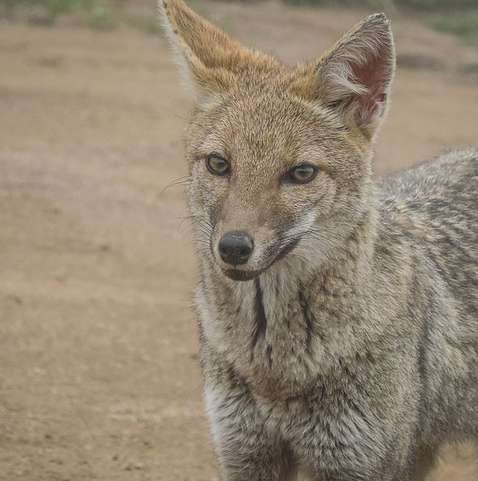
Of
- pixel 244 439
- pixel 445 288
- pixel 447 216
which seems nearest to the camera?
pixel 244 439

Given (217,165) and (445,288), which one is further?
(445,288)

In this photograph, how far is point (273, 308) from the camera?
16.2 feet

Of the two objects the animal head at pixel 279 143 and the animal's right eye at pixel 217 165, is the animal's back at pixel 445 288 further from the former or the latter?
the animal's right eye at pixel 217 165

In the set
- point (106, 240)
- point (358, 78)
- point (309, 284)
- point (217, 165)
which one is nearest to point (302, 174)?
point (217, 165)

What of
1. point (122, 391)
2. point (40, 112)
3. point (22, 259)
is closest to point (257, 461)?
point (122, 391)

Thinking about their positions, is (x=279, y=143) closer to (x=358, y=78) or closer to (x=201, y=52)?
(x=358, y=78)

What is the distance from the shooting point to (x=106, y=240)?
31.6 ft

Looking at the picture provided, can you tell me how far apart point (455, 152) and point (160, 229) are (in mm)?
3977

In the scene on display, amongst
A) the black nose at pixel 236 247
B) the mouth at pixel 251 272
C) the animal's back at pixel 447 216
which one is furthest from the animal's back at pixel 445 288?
the black nose at pixel 236 247

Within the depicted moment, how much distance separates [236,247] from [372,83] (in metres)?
1.14

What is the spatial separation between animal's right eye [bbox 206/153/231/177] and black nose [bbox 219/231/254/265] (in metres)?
0.43

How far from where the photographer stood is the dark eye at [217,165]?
4.84 m

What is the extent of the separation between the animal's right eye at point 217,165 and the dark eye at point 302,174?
0.26 meters

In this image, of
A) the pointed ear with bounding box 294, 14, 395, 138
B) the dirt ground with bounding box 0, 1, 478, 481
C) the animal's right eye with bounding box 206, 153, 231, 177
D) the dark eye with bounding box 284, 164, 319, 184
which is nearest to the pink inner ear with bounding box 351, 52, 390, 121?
the pointed ear with bounding box 294, 14, 395, 138
